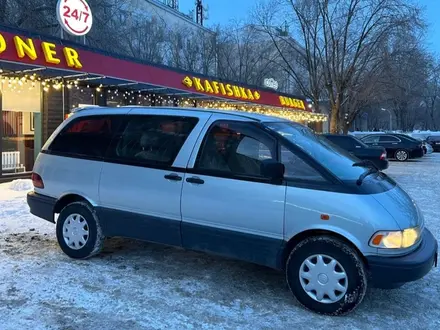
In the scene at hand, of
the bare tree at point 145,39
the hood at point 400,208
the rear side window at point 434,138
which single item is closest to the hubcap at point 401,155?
the rear side window at point 434,138

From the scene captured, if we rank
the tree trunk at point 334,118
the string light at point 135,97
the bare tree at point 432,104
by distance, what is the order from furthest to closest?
the bare tree at point 432,104 → the tree trunk at point 334,118 → the string light at point 135,97

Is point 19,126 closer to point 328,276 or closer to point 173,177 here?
point 173,177

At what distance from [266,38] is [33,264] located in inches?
1132

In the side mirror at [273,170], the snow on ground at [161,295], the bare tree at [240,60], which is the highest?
the bare tree at [240,60]

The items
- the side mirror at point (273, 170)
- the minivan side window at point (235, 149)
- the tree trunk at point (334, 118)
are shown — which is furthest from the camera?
the tree trunk at point (334, 118)

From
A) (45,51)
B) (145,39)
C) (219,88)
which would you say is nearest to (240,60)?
(145,39)

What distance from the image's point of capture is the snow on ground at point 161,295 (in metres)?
3.64

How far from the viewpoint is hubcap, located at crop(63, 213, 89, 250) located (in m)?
5.07

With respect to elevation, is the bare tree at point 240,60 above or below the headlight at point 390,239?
above

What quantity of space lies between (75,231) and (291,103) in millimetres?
19942

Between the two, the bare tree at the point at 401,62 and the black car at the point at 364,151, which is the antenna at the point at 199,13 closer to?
the bare tree at the point at 401,62

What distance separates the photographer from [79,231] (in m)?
5.09

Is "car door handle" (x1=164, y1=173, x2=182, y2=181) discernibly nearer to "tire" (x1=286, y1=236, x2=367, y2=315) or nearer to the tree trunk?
"tire" (x1=286, y1=236, x2=367, y2=315)

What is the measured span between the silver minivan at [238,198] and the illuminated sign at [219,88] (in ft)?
35.4
